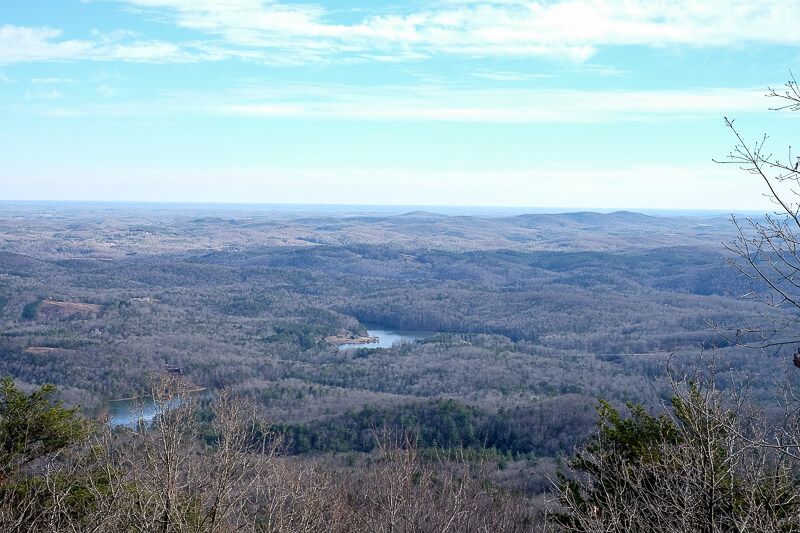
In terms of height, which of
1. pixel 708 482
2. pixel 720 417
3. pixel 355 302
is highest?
pixel 720 417

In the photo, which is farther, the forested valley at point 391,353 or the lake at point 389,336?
the lake at point 389,336

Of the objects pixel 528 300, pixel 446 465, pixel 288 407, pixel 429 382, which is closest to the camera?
pixel 446 465

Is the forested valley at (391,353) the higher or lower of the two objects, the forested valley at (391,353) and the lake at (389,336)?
the higher

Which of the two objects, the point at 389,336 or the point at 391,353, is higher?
the point at 391,353

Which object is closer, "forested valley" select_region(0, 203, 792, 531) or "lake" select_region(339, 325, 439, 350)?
"forested valley" select_region(0, 203, 792, 531)

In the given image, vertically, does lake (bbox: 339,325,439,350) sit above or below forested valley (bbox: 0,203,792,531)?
below

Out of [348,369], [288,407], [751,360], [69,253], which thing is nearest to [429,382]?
[348,369]

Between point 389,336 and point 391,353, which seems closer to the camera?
point 391,353

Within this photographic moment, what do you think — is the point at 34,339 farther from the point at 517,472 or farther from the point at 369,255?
the point at 369,255
